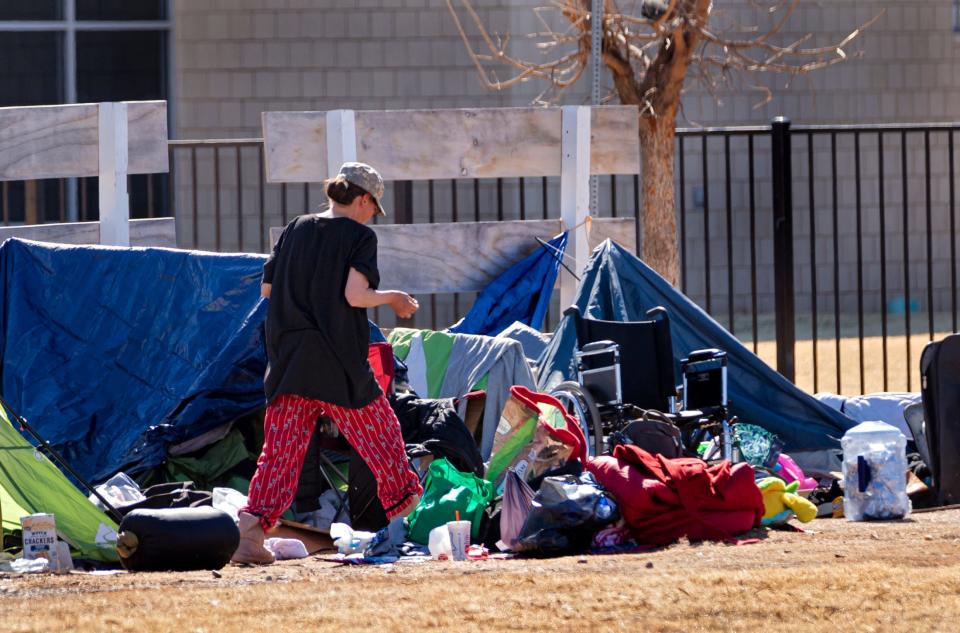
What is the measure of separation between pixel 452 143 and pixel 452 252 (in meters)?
0.65

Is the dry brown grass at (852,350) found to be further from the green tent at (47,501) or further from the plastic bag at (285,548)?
the green tent at (47,501)

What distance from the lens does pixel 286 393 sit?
632 centimetres

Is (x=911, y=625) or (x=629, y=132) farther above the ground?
(x=629, y=132)

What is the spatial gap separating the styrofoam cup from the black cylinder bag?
98 cm

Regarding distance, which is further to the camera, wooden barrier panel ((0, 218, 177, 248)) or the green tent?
wooden barrier panel ((0, 218, 177, 248))

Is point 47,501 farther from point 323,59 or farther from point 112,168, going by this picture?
point 323,59

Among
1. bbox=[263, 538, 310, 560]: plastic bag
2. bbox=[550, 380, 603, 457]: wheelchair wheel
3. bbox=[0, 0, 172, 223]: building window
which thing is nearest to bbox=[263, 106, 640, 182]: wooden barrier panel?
bbox=[550, 380, 603, 457]: wheelchair wheel

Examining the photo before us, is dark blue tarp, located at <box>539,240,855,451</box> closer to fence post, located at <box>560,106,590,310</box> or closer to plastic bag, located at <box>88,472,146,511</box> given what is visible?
fence post, located at <box>560,106,590,310</box>

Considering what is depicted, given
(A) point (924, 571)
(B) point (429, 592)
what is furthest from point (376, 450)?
(A) point (924, 571)

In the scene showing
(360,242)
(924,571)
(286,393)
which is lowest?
(924,571)

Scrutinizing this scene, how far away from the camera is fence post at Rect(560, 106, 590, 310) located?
9.55 metres

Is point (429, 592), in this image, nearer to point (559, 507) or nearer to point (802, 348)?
point (559, 507)

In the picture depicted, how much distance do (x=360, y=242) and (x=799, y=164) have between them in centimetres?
1075

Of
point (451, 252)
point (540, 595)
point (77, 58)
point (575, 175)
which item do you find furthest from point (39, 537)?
point (77, 58)
